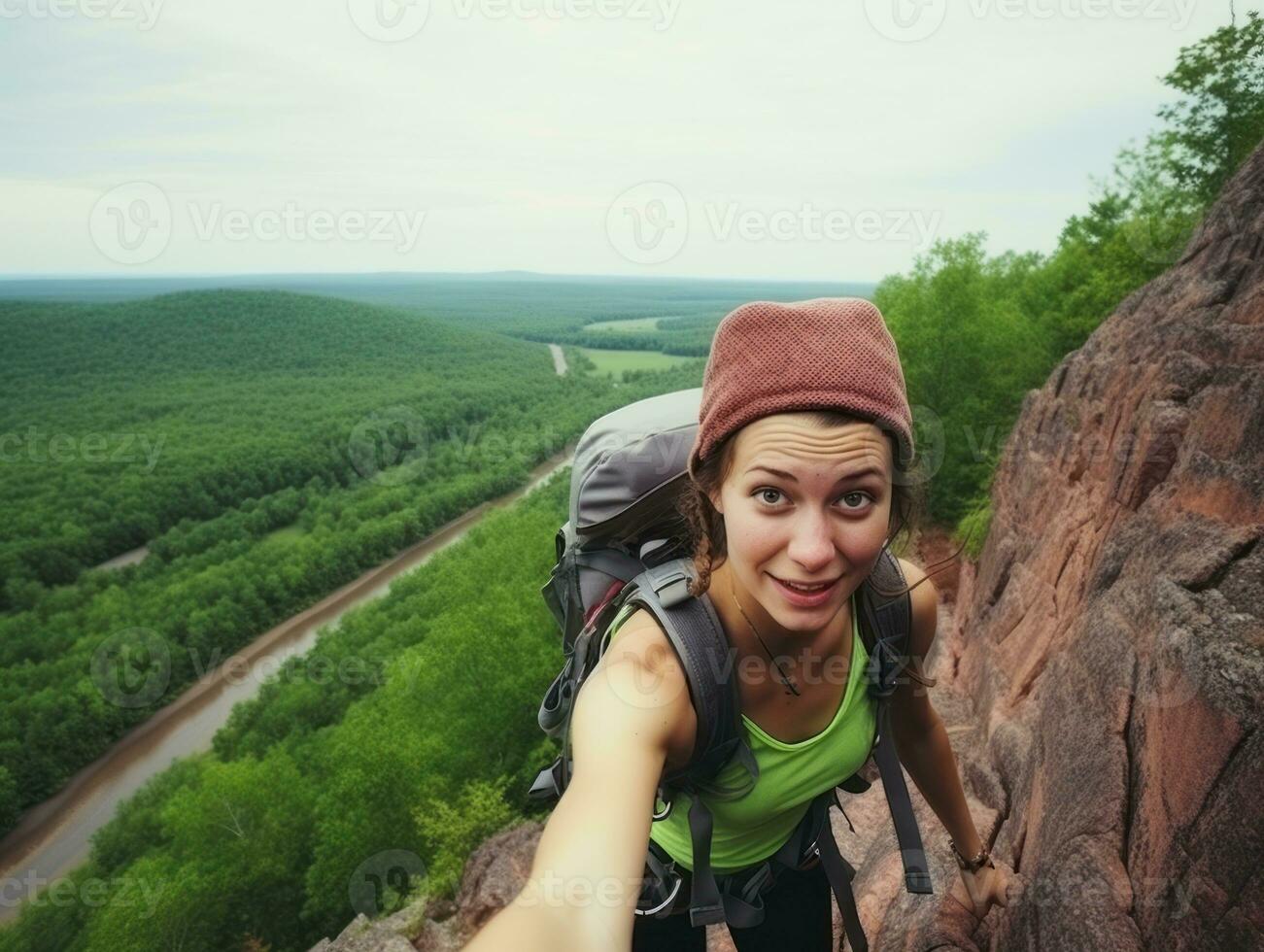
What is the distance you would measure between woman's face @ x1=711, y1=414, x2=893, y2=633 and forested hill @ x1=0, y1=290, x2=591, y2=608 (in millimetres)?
62089

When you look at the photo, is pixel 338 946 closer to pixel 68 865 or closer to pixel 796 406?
pixel 796 406

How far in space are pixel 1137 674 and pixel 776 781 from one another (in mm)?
3121

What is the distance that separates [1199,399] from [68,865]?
40933 millimetres

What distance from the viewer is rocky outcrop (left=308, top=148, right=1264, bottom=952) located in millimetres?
3162

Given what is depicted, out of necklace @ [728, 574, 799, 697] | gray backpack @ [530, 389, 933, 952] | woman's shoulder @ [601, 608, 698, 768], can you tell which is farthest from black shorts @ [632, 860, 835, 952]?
woman's shoulder @ [601, 608, 698, 768]

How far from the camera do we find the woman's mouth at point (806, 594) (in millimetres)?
2064

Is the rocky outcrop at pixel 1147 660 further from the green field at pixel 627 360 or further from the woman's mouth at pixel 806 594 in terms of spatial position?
the green field at pixel 627 360

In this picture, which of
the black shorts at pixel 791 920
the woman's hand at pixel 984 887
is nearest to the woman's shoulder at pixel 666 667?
the black shorts at pixel 791 920

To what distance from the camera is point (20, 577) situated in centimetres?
4884

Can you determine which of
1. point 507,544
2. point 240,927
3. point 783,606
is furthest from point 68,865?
point 783,606

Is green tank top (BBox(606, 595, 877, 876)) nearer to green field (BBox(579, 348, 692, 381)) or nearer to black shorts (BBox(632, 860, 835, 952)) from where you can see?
black shorts (BBox(632, 860, 835, 952))

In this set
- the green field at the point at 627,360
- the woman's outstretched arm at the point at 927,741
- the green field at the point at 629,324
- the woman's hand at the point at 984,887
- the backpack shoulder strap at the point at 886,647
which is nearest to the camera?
the backpack shoulder strap at the point at 886,647

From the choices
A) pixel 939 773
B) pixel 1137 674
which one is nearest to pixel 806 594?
pixel 939 773

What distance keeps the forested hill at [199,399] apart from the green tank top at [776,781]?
6153cm
